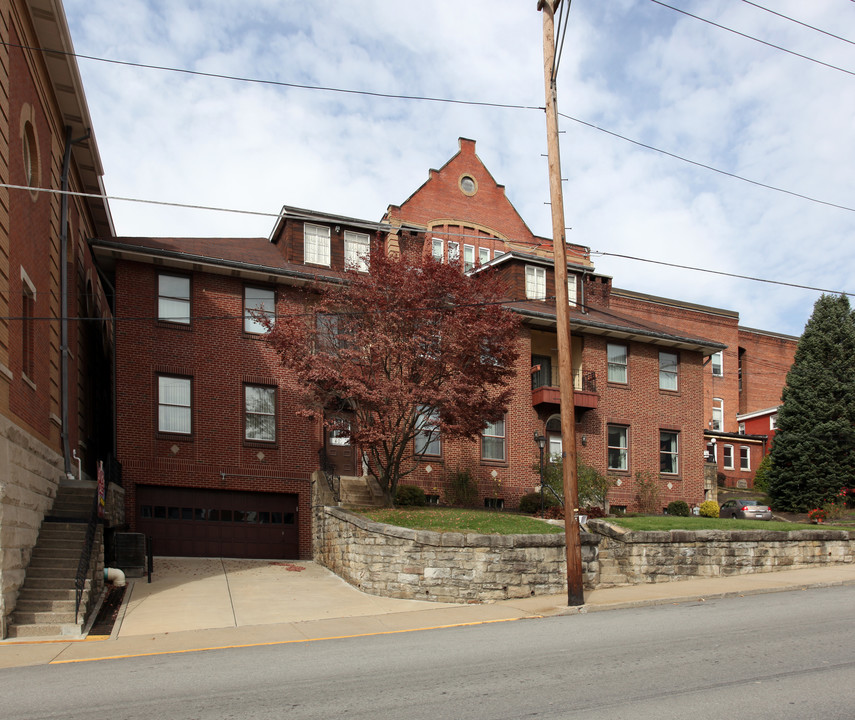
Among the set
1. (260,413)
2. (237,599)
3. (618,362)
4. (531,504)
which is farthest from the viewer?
(618,362)

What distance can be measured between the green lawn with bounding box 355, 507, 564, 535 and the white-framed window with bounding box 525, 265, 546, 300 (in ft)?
45.1

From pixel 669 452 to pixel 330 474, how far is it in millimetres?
14305

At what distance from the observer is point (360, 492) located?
24.4 m

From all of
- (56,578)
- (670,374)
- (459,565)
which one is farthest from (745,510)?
(56,578)

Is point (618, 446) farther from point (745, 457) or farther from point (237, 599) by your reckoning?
point (745, 457)

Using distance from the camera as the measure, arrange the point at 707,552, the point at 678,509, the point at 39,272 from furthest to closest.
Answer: the point at 678,509, the point at 707,552, the point at 39,272

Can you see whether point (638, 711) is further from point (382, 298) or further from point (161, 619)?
point (382, 298)

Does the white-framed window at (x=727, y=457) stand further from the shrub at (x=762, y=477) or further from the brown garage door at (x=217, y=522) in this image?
the brown garage door at (x=217, y=522)

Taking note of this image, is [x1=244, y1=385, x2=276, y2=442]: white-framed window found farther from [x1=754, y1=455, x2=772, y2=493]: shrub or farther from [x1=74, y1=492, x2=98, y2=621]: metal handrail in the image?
[x1=754, y1=455, x2=772, y2=493]: shrub

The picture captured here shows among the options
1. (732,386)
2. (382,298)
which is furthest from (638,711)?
(732,386)

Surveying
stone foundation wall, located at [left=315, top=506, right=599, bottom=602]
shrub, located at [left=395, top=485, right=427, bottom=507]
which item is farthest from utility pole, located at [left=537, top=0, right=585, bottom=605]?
shrub, located at [left=395, top=485, right=427, bottom=507]

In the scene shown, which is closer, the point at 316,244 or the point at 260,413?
the point at 260,413

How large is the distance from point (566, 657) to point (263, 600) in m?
8.19

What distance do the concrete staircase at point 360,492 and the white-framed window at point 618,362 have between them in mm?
11049
